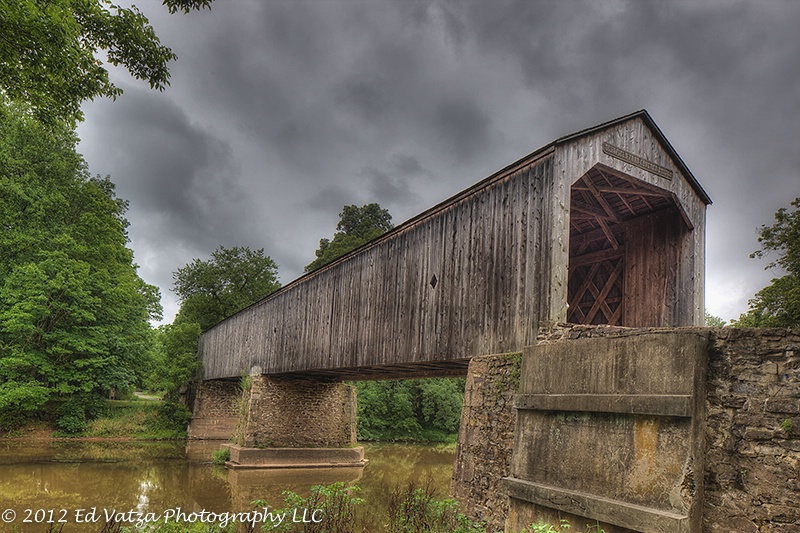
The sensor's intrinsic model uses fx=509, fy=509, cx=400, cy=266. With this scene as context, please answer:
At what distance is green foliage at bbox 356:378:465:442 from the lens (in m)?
31.3

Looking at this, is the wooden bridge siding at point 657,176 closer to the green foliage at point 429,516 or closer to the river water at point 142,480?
the green foliage at point 429,516

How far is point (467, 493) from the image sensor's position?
287 inches

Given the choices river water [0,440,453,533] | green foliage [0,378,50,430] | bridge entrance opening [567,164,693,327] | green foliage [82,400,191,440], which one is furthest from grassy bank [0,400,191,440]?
bridge entrance opening [567,164,693,327]

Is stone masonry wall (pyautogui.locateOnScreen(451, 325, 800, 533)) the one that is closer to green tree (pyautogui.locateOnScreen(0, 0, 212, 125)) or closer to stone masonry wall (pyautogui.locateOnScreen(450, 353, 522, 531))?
stone masonry wall (pyautogui.locateOnScreen(450, 353, 522, 531))

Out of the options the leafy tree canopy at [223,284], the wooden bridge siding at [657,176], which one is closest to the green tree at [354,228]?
the leafy tree canopy at [223,284]

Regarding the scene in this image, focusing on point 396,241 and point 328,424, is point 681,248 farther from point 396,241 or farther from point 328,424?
point 328,424

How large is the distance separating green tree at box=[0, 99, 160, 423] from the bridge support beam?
894 centimetres

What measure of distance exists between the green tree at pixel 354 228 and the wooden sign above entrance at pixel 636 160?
2389cm

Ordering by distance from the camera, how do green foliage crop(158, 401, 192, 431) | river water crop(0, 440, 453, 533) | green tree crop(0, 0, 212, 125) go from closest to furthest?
green tree crop(0, 0, 212, 125), river water crop(0, 440, 453, 533), green foliage crop(158, 401, 192, 431)

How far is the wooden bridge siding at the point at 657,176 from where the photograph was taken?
293 inches

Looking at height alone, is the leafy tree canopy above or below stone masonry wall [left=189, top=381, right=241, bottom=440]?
above

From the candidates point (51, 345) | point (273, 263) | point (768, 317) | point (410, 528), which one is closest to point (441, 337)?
point (410, 528)

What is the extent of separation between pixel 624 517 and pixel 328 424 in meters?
14.7

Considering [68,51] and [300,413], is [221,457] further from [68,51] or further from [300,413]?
[68,51]
